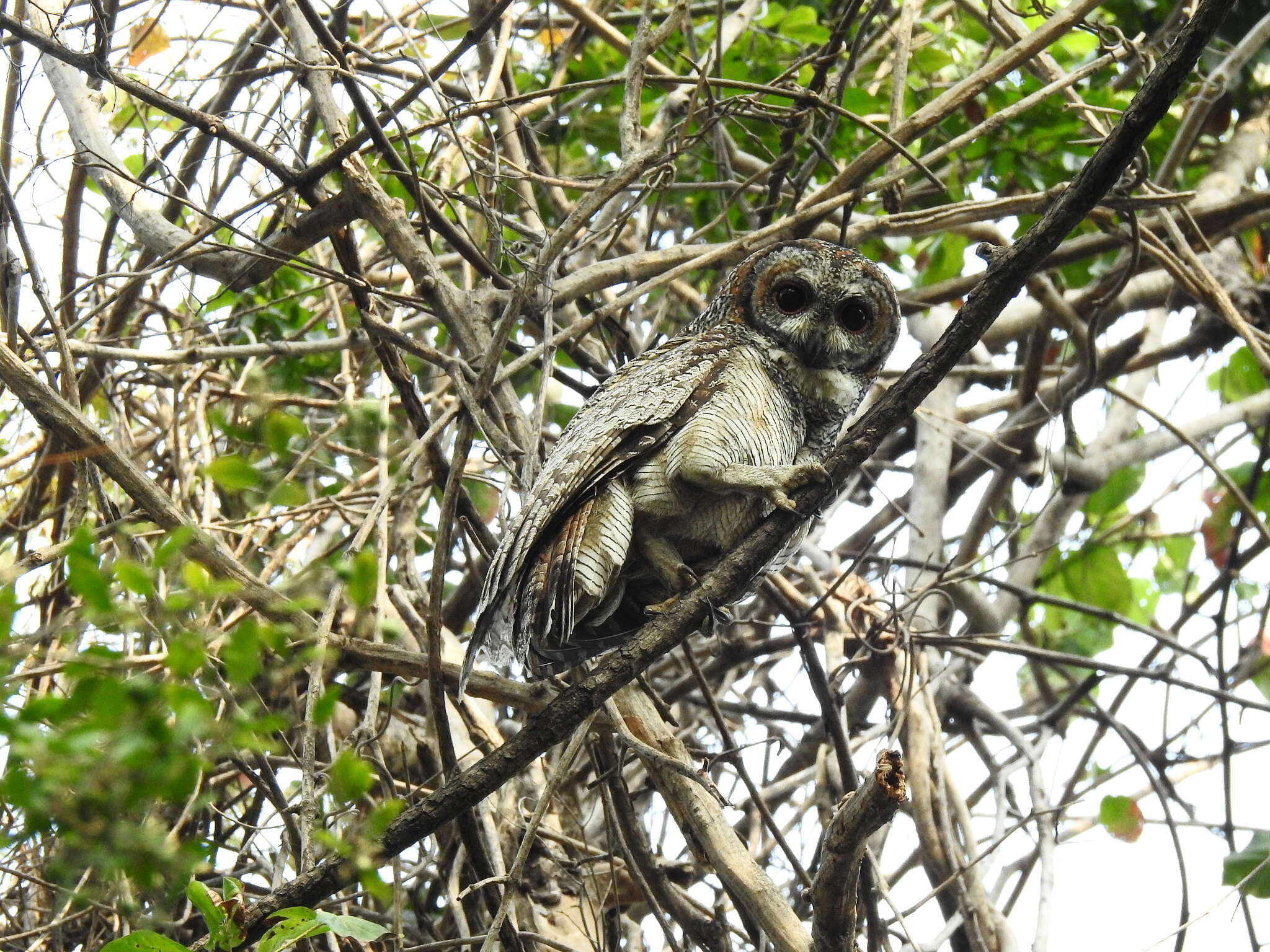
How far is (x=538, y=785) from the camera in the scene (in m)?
3.28

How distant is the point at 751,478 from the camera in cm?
237

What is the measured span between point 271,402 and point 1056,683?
483cm

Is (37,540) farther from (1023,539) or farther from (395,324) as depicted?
(1023,539)

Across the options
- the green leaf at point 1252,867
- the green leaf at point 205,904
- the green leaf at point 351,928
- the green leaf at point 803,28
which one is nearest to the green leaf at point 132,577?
the green leaf at point 205,904

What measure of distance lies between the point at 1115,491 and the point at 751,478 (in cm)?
237

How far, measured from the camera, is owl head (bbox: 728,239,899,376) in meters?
2.75

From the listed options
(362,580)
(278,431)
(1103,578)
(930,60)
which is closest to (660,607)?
(278,431)

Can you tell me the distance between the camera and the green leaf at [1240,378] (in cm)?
452

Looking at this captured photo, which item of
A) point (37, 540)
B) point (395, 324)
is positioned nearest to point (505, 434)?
point (395, 324)

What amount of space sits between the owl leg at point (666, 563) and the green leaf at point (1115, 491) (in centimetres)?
222

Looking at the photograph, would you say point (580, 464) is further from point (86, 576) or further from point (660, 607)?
point (86, 576)

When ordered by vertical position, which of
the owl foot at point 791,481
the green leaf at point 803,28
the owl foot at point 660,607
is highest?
the green leaf at point 803,28

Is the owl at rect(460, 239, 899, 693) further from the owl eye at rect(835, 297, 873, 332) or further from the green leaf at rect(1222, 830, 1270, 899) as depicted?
the green leaf at rect(1222, 830, 1270, 899)

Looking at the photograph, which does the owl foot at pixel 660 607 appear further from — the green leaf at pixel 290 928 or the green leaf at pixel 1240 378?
the green leaf at pixel 1240 378
